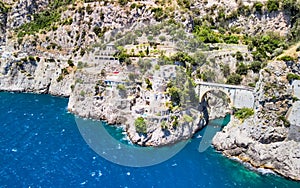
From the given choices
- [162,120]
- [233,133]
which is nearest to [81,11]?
[162,120]

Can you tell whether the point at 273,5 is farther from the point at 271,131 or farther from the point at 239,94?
the point at 271,131

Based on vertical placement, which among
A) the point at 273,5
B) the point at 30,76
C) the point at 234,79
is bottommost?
the point at 30,76

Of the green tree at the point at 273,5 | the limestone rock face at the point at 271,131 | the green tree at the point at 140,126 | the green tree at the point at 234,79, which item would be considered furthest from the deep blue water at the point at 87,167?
the green tree at the point at 273,5

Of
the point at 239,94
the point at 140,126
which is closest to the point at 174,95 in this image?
the point at 140,126

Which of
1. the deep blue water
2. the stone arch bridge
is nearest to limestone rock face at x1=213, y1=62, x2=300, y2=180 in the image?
the deep blue water

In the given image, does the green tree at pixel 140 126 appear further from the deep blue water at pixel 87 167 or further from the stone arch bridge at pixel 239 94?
the stone arch bridge at pixel 239 94

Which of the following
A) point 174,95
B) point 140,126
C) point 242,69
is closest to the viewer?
point 140,126

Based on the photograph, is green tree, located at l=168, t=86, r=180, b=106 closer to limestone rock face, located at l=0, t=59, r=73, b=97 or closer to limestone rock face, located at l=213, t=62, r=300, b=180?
limestone rock face, located at l=213, t=62, r=300, b=180
